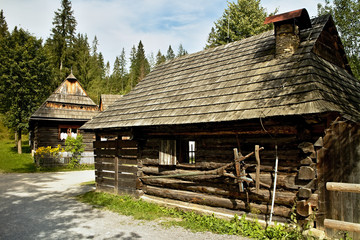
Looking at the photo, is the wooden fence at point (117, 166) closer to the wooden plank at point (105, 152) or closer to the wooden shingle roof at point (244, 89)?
the wooden plank at point (105, 152)

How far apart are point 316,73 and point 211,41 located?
84.2 ft

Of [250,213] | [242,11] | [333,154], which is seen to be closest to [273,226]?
[250,213]

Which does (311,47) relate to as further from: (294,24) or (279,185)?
(279,185)

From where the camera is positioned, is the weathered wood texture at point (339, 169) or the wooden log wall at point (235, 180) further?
the wooden log wall at point (235, 180)

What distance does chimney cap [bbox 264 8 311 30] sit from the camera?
735cm

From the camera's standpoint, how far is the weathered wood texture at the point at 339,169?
547cm

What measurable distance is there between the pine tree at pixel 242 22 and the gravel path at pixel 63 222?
21.2m

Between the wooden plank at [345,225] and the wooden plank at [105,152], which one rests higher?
the wooden plank at [105,152]

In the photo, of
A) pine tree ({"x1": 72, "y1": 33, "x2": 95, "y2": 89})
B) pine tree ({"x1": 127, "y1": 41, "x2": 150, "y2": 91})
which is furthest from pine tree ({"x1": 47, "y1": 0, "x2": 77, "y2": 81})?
pine tree ({"x1": 127, "y1": 41, "x2": 150, "y2": 91})

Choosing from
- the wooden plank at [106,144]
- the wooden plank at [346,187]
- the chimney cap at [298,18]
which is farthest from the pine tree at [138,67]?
the wooden plank at [346,187]

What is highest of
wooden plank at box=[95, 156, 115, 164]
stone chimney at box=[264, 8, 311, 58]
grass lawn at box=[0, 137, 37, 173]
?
stone chimney at box=[264, 8, 311, 58]

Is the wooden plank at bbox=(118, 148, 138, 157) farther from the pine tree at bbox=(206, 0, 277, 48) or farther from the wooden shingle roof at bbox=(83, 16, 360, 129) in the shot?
the pine tree at bbox=(206, 0, 277, 48)

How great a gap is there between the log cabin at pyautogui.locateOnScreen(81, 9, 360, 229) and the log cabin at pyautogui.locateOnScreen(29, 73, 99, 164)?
41.8 ft

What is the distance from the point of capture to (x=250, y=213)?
6.49 m
